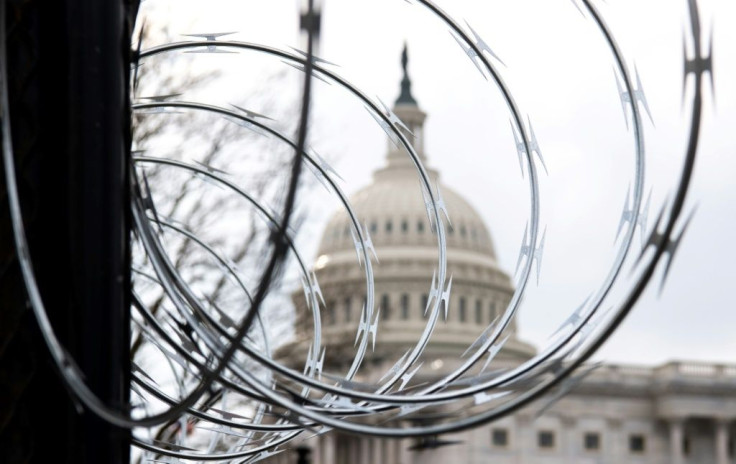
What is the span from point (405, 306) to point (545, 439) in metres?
16.5

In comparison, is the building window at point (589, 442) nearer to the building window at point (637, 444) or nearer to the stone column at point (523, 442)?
the building window at point (637, 444)

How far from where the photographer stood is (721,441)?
382 feet

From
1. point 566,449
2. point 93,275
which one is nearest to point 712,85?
point 93,275

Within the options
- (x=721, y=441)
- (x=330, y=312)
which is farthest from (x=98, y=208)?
(x=721, y=441)

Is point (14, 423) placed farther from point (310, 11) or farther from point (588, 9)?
point (588, 9)

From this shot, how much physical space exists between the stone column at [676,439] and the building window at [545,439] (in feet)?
26.5

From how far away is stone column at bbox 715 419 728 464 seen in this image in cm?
11625

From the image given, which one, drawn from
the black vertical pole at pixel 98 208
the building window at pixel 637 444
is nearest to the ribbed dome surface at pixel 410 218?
the building window at pixel 637 444

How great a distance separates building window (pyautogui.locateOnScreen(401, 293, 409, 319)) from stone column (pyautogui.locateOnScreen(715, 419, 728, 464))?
24713 mm

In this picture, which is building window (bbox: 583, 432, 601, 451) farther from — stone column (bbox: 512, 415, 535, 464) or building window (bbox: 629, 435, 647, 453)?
stone column (bbox: 512, 415, 535, 464)

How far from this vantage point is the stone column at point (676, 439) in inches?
4599

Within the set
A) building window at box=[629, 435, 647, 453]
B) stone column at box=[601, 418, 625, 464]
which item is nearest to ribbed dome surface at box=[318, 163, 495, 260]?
stone column at box=[601, 418, 625, 464]

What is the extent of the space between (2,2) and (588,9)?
2622 mm

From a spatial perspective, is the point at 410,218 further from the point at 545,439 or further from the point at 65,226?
the point at 65,226
